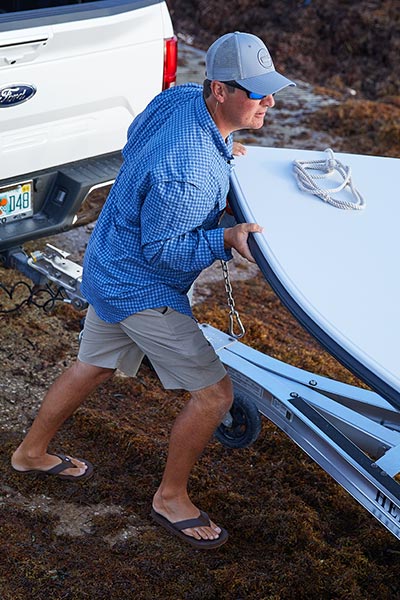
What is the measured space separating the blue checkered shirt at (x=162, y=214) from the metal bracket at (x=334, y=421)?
1.99ft

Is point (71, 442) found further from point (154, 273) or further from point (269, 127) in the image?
point (269, 127)

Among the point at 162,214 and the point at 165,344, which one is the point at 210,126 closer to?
the point at 162,214

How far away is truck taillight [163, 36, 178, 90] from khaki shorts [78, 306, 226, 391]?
6.11ft

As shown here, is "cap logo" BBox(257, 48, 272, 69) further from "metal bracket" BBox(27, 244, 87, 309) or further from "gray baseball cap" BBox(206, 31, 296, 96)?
"metal bracket" BBox(27, 244, 87, 309)

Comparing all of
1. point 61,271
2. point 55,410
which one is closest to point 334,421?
point 55,410

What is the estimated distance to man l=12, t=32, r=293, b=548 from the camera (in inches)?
118

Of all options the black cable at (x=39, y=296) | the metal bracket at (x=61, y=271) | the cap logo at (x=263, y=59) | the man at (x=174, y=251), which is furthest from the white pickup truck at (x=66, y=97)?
the cap logo at (x=263, y=59)

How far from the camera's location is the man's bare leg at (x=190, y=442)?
11.2 feet

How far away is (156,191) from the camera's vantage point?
295cm

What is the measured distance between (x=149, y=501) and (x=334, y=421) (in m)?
0.82

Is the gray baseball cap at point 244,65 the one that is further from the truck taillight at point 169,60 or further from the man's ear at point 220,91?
the truck taillight at point 169,60

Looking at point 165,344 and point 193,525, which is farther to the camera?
point 193,525

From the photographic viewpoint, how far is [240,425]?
3982 millimetres

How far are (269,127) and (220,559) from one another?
231 inches
